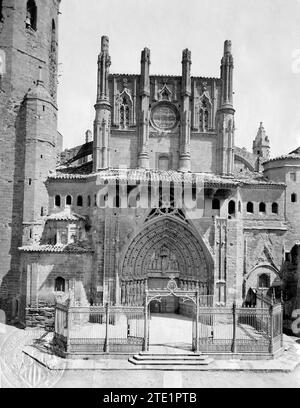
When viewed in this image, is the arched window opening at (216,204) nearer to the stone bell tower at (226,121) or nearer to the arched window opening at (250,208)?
the stone bell tower at (226,121)

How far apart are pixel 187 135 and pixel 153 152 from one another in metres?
2.54

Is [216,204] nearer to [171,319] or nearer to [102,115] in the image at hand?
[171,319]

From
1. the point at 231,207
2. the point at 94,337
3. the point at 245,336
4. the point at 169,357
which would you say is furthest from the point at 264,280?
the point at 94,337

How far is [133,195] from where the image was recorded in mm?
23812

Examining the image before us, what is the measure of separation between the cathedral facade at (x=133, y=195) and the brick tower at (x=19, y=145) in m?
0.06

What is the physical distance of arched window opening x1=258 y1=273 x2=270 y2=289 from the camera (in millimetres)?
26531

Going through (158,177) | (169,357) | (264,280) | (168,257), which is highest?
(158,177)

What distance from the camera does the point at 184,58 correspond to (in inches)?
1056

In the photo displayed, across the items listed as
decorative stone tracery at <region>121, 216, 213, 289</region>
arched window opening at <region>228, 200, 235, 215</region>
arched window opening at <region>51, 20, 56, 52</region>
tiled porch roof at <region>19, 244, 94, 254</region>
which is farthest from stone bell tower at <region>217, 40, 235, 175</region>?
arched window opening at <region>51, 20, 56, 52</region>

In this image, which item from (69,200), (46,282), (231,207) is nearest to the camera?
(46,282)

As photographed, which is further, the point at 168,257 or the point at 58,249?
the point at 168,257

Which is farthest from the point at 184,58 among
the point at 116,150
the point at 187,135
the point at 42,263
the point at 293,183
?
the point at 42,263

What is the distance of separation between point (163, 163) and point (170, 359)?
13322 millimetres
